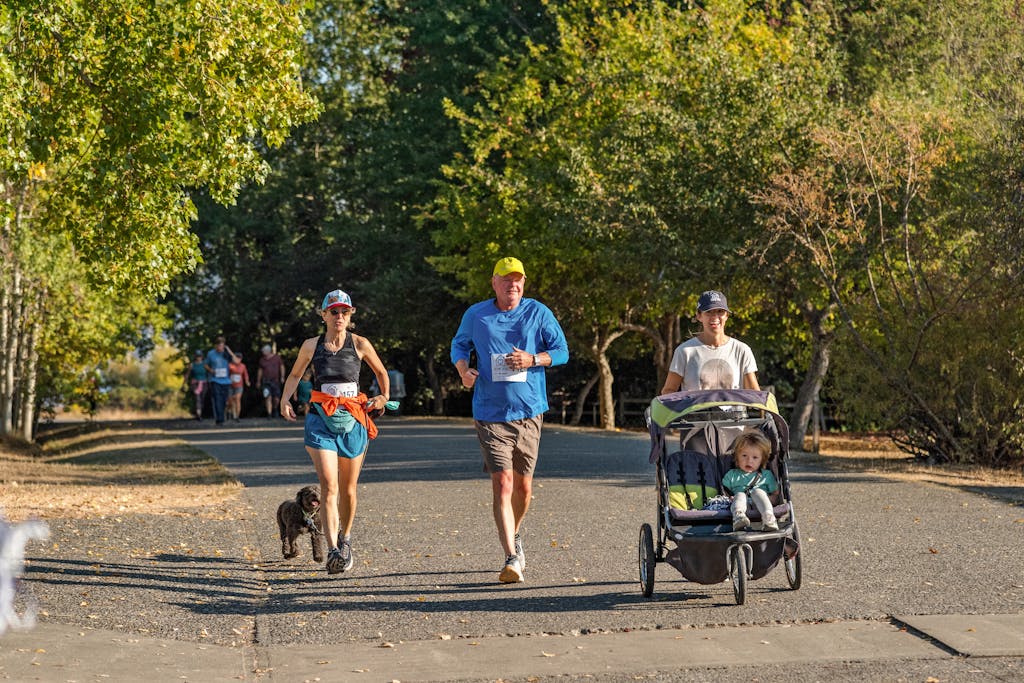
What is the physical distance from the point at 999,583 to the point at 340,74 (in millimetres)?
39837

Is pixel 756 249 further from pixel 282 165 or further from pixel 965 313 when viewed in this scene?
pixel 282 165

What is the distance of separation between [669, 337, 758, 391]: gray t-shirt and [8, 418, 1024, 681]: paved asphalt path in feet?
4.12

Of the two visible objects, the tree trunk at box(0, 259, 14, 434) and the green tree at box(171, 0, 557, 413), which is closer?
the tree trunk at box(0, 259, 14, 434)

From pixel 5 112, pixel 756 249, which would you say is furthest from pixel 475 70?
pixel 5 112

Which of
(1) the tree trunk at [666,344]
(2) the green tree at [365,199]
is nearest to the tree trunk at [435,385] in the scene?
(2) the green tree at [365,199]

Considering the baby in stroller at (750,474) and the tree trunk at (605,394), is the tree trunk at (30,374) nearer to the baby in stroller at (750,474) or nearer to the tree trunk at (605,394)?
the tree trunk at (605,394)

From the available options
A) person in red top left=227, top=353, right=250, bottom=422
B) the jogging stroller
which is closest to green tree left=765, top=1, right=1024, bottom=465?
the jogging stroller

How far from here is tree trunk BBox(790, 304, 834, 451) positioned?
2536cm

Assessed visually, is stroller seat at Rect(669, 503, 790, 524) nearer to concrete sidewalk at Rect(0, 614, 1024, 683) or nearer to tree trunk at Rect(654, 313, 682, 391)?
concrete sidewalk at Rect(0, 614, 1024, 683)

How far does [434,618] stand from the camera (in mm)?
8148

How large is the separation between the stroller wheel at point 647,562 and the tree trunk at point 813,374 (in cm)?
1704

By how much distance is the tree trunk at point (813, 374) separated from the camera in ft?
83.2

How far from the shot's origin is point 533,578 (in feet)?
30.9

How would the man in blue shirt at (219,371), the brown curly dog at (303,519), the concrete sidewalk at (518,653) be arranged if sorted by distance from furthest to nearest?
the man in blue shirt at (219,371) < the brown curly dog at (303,519) < the concrete sidewalk at (518,653)
